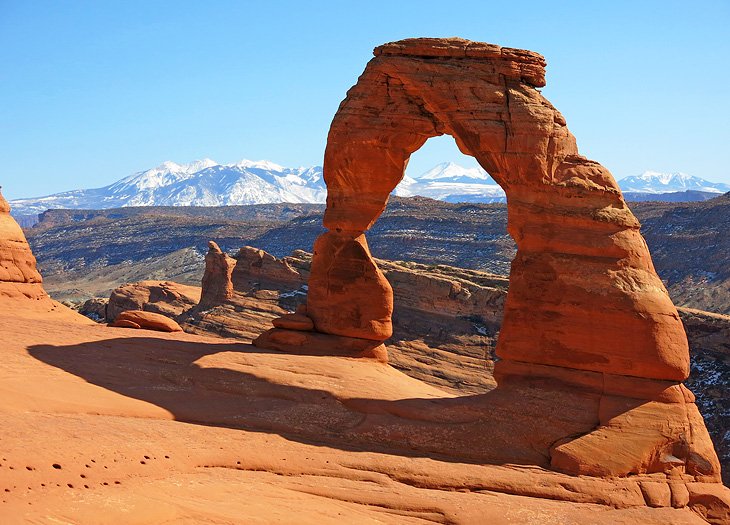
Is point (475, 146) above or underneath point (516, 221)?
above

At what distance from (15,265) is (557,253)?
1722 centimetres

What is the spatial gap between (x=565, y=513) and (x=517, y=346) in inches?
175

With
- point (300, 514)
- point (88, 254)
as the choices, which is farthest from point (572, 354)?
point (88, 254)

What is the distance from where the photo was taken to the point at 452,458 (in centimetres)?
1644

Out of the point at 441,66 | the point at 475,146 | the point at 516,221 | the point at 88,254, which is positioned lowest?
the point at 88,254

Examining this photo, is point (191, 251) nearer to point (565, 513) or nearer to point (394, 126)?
point (394, 126)

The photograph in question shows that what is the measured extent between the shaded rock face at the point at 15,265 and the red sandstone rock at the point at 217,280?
14119 millimetres

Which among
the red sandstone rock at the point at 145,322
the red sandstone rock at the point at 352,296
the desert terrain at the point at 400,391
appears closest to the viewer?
the desert terrain at the point at 400,391

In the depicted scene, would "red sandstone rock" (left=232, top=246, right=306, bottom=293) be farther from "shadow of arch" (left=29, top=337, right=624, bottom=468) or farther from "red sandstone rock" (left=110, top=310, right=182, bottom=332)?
"shadow of arch" (left=29, top=337, right=624, bottom=468)

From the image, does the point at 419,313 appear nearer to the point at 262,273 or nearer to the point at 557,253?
the point at 262,273

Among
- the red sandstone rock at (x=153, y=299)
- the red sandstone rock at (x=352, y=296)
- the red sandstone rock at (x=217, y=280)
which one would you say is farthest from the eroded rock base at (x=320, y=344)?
the red sandstone rock at (x=153, y=299)

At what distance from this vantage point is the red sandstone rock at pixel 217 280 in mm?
42406

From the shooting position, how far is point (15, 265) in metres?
27.6

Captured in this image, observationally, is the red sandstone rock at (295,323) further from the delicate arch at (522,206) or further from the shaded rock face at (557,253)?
the shaded rock face at (557,253)
